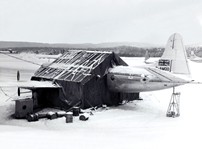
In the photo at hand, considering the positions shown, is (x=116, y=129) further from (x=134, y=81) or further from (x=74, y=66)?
(x=74, y=66)

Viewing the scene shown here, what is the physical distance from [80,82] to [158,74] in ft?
24.0

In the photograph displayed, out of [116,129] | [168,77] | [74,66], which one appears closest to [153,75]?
[168,77]

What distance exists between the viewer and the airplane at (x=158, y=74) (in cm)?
2628

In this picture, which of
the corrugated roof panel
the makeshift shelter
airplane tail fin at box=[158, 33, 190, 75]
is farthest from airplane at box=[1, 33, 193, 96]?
the corrugated roof panel

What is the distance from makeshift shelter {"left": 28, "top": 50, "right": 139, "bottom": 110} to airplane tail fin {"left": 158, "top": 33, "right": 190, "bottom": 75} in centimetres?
496

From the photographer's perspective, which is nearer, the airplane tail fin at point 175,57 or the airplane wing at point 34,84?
the airplane wing at point 34,84

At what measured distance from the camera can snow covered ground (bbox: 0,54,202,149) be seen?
15.8 meters

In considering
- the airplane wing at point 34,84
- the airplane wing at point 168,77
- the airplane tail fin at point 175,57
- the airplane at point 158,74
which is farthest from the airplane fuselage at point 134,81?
the airplane wing at point 34,84

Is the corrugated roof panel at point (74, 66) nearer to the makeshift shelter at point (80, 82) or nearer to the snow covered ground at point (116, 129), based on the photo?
the makeshift shelter at point (80, 82)

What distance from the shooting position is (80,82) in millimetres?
26734

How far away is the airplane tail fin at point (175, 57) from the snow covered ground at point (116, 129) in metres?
3.92

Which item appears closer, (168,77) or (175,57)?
(168,77)

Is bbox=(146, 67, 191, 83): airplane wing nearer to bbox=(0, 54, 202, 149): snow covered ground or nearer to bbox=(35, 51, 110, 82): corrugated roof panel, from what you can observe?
bbox=(0, 54, 202, 149): snow covered ground

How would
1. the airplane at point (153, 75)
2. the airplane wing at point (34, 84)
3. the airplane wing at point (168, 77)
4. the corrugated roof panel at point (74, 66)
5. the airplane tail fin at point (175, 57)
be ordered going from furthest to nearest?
the airplane tail fin at point (175, 57) < the corrugated roof panel at point (74, 66) < the airplane at point (153, 75) < the airplane wing at point (168, 77) < the airplane wing at point (34, 84)
